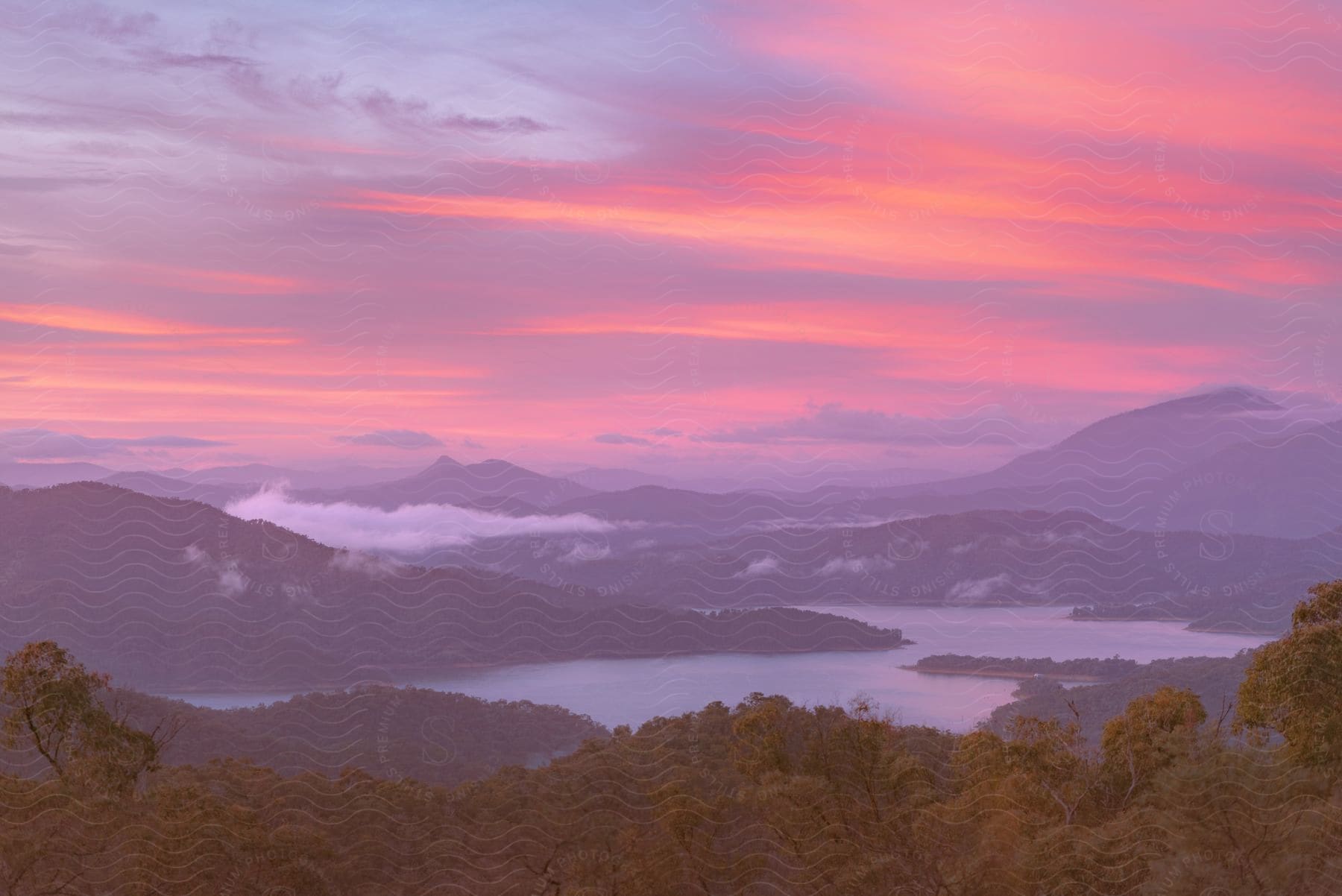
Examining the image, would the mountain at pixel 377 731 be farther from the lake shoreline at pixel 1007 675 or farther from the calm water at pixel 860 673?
the lake shoreline at pixel 1007 675

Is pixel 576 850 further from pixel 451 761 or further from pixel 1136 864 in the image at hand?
pixel 451 761

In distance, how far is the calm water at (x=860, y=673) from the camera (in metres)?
110

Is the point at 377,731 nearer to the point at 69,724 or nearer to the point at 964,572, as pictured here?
the point at 69,724

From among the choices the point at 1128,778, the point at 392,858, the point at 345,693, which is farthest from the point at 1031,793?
the point at 345,693

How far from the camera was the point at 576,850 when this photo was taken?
22438 millimetres

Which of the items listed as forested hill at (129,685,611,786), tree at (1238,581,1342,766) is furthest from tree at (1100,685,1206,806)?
forested hill at (129,685,611,786)

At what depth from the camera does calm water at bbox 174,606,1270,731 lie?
109562mm

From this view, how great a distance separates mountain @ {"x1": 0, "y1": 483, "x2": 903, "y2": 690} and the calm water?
180 inches

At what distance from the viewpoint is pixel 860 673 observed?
132 m

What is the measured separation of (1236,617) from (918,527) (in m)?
49.3

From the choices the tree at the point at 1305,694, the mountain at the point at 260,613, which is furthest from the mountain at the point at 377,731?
the mountain at the point at 260,613

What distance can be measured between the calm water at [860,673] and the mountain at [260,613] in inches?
180

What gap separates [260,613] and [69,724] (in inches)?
5300

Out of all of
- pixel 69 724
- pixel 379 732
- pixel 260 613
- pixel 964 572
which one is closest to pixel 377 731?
pixel 379 732
